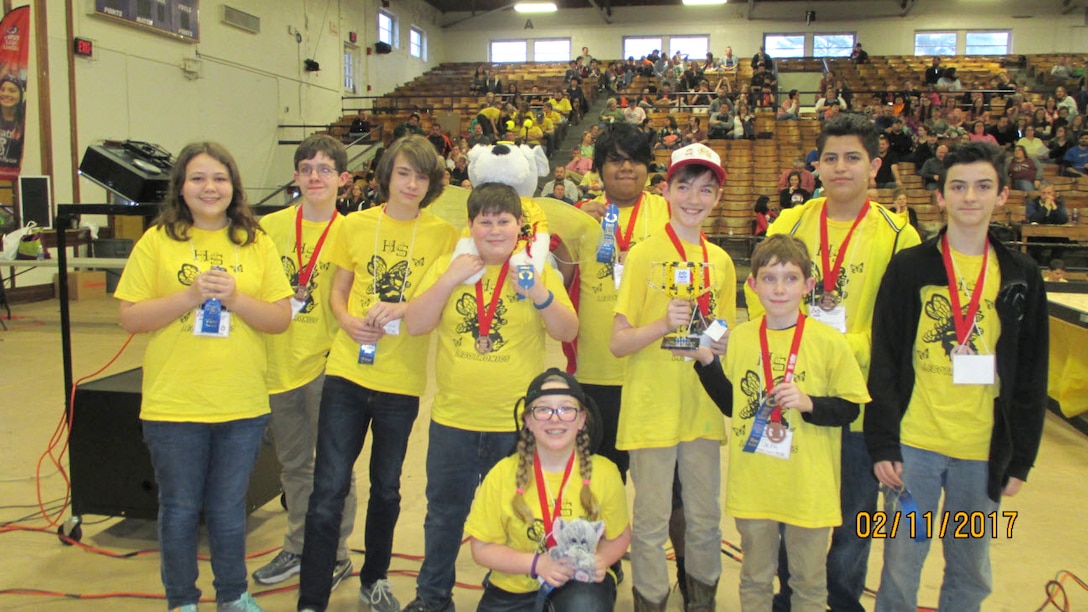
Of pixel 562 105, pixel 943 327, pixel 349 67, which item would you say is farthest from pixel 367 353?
pixel 349 67

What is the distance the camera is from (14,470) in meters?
4.12

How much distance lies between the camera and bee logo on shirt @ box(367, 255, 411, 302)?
8.64ft

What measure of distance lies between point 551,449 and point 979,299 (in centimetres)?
137

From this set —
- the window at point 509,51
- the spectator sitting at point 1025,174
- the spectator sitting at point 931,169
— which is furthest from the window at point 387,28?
the spectator sitting at point 1025,174

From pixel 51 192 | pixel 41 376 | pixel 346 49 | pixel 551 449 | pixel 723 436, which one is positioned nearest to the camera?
pixel 551 449

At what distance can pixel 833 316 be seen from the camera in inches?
94.5

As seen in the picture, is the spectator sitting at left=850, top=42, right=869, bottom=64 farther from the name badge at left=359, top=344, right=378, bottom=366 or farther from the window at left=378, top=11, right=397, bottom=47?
the name badge at left=359, top=344, right=378, bottom=366

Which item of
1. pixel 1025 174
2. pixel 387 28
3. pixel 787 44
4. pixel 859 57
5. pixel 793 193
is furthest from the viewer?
pixel 787 44

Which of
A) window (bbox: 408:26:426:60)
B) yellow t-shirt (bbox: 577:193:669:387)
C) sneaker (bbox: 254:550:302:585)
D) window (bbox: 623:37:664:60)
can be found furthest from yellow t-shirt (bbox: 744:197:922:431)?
window (bbox: 408:26:426:60)

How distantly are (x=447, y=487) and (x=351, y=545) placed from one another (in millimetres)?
1133

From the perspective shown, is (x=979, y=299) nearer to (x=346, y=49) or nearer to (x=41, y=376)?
(x=41, y=376)

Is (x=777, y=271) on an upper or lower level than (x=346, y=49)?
lower

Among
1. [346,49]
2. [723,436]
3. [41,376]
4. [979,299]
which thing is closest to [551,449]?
[723,436]

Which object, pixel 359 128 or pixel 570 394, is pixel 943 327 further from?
pixel 359 128
